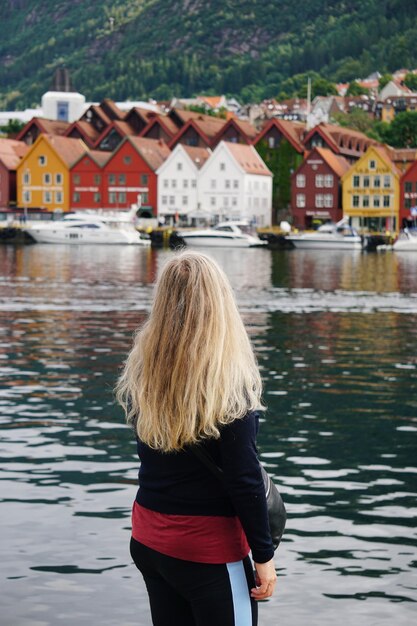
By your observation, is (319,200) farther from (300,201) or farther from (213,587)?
(213,587)

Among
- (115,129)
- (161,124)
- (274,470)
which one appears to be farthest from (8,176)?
(274,470)

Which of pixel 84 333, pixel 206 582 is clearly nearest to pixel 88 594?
pixel 206 582

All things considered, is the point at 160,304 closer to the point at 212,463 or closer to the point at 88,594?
the point at 212,463

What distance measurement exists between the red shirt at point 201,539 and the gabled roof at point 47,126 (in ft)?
473

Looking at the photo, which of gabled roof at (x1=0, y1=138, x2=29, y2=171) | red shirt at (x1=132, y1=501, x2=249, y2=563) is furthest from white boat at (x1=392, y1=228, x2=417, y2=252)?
red shirt at (x1=132, y1=501, x2=249, y2=563)

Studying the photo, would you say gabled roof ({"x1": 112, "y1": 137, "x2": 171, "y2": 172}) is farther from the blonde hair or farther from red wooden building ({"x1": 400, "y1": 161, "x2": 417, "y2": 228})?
the blonde hair

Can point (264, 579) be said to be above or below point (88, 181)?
below

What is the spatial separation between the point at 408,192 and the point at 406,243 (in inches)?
792

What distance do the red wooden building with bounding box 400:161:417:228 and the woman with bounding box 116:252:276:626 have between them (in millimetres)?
125490

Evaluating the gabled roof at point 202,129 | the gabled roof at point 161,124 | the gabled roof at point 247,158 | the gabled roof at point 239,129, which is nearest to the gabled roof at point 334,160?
the gabled roof at point 247,158

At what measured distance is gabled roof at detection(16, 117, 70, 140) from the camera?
5846 inches

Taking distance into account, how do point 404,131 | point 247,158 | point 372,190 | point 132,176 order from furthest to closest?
point 404,131
point 132,176
point 247,158
point 372,190

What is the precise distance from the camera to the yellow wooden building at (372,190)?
130 meters

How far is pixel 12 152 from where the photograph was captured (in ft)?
477
